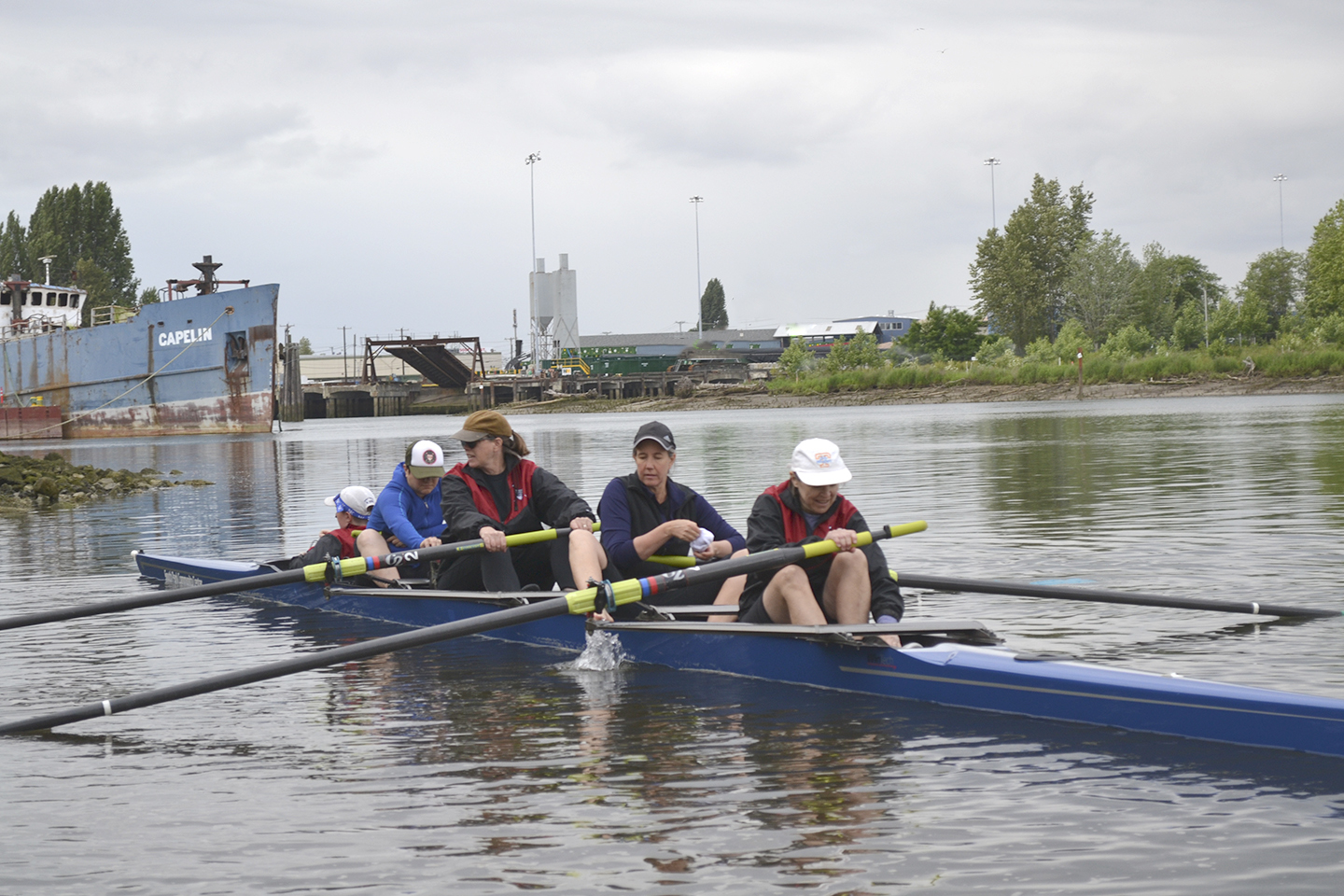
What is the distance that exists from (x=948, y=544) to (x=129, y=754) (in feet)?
30.7

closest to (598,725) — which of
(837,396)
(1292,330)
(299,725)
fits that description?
(299,725)

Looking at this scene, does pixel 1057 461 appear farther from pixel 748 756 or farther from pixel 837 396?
pixel 837 396

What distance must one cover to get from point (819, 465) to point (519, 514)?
3.26 m

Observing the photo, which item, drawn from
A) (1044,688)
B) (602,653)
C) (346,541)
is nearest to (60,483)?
(346,541)

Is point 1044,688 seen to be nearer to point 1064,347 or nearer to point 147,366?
point 147,366

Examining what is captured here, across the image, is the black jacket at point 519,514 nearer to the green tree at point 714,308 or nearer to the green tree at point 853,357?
the green tree at point 853,357

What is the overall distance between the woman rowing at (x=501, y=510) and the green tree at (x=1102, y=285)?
87.5m

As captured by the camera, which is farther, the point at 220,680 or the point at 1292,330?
the point at 1292,330

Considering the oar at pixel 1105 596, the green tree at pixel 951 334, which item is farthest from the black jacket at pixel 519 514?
the green tree at pixel 951 334

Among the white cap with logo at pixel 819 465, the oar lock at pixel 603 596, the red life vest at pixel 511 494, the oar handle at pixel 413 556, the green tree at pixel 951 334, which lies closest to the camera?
the white cap with logo at pixel 819 465

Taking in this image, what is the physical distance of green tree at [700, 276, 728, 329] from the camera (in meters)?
175

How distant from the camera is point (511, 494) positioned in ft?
31.8

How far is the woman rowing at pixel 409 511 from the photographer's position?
10.3 m

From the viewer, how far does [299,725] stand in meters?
7.32
